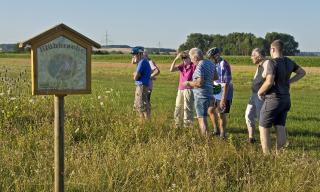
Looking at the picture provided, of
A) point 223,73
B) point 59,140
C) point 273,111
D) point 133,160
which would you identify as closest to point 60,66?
point 59,140

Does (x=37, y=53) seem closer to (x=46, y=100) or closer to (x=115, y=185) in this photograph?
(x=115, y=185)

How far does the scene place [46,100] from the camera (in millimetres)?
8719

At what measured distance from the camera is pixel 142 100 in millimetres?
9711

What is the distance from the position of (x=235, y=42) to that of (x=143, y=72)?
113969mm

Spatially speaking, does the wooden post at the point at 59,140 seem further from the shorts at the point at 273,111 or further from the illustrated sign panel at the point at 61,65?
the shorts at the point at 273,111

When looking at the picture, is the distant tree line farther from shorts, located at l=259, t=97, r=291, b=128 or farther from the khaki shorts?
shorts, located at l=259, t=97, r=291, b=128

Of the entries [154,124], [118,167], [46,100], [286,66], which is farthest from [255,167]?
[46,100]

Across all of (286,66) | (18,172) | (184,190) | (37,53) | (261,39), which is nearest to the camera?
(37,53)

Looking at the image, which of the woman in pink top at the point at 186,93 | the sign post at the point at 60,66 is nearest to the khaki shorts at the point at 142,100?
the woman in pink top at the point at 186,93

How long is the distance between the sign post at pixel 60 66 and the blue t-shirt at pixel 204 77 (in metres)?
4.06

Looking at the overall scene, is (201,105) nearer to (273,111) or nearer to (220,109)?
(220,109)

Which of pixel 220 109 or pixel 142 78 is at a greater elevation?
pixel 142 78

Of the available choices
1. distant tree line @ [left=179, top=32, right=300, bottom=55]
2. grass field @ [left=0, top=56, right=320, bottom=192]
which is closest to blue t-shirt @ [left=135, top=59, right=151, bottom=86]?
grass field @ [left=0, top=56, right=320, bottom=192]

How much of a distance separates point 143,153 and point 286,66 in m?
2.50
